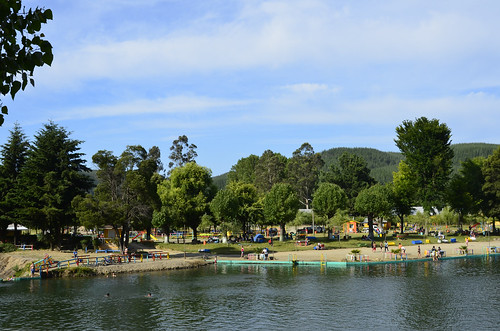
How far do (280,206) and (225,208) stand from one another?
982 cm

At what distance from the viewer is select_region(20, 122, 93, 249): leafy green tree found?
212 feet

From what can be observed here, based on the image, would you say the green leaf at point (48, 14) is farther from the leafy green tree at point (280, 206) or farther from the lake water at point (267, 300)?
the leafy green tree at point (280, 206)

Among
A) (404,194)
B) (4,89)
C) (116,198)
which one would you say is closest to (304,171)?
(404,194)

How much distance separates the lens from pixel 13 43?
805cm

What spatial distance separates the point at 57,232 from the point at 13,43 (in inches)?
2612

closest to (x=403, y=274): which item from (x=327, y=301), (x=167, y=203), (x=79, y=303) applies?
(x=327, y=301)

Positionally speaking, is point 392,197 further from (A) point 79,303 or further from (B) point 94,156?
(A) point 79,303

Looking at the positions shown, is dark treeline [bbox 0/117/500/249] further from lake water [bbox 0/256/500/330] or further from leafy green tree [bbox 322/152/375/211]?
lake water [bbox 0/256/500/330]

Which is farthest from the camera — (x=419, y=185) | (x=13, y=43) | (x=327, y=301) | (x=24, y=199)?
(x=419, y=185)

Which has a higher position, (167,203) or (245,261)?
(167,203)

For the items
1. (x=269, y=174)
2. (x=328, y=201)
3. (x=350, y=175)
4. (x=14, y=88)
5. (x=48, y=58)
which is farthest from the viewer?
(x=269, y=174)

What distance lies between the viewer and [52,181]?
6512 centimetres

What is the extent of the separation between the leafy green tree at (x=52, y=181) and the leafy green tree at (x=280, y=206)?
30907 millimetres

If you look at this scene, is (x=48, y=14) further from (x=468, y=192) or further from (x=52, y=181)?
(x=468, y=192)
